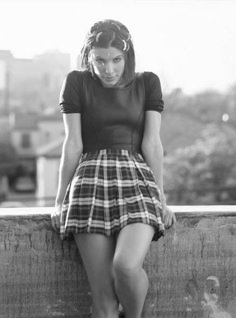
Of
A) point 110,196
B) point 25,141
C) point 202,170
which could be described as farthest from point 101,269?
point 25,141

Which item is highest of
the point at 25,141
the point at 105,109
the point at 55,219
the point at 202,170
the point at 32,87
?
the point at 105,109

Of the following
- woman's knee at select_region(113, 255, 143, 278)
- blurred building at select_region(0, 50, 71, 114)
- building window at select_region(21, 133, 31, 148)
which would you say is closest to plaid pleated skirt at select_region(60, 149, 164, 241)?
woman's knee at select_region(113, 255, 143, 278)

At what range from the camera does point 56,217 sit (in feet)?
8.73

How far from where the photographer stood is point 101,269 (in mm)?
2465

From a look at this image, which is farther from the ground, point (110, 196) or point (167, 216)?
point (110, 196)

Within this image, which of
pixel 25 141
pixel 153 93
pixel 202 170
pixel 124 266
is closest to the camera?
pixel 124 266

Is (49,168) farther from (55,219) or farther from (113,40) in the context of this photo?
(113,40)

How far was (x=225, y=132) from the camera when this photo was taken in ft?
118

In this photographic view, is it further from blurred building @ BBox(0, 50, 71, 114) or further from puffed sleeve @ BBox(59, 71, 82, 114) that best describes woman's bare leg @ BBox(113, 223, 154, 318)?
blurred building @ BBox(0, 50, 71, 114)

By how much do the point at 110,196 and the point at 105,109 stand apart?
0.35 metres

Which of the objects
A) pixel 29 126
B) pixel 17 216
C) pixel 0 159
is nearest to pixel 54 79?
pixel 29 126

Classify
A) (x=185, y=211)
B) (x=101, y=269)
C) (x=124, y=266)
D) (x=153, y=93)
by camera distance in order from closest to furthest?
(x=124, y=266)
(x=101, y=269)
(x=153, y=93)
(x=185, y=211)

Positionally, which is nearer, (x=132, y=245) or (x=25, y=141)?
(x=132, y=245)

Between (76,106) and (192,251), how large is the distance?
2.67 feet
